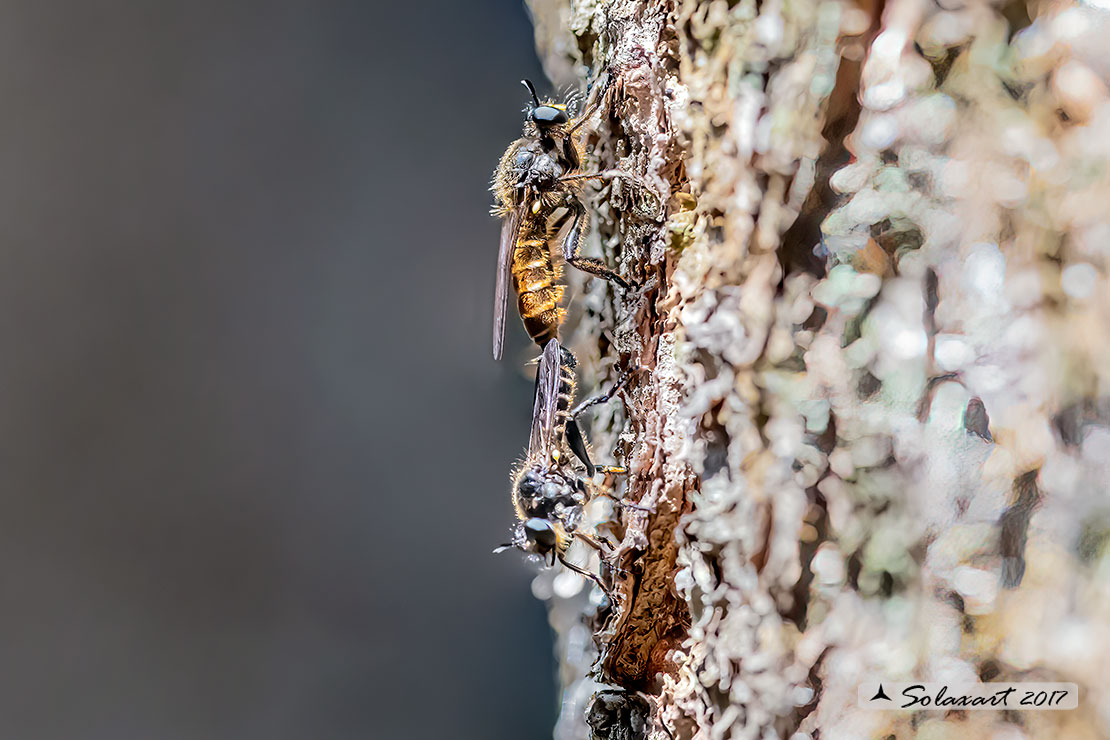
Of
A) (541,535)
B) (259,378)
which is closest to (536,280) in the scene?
(541,535)

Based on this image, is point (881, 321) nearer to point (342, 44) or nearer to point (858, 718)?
point (858, 718)

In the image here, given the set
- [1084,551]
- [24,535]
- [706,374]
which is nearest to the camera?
[1084,551]

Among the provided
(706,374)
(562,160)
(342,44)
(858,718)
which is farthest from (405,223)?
(858,718)

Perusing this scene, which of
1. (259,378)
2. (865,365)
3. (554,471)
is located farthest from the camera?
(259,378)

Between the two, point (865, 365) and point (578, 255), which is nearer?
point (865, 365)

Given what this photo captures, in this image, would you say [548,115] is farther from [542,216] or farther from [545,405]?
[545,405]

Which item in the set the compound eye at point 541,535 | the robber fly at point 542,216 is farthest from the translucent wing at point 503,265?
the compound eye at point 541,535

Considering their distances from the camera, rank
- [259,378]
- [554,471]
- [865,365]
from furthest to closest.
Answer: [259,378], [554,471], [865,365]
